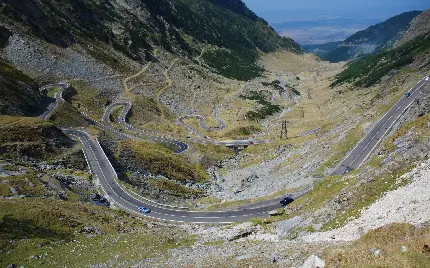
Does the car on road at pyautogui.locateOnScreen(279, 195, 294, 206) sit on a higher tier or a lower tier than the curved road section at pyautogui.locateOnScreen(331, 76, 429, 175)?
lower

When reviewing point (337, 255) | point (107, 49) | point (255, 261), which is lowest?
point (255, 261)

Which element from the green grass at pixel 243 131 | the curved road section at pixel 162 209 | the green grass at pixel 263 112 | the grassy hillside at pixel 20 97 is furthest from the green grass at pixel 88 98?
the green grass at pixel 263 112

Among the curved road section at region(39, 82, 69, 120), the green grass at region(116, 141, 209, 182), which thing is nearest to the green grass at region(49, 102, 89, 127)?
the curved road section at region(39, 82, 69, 120)

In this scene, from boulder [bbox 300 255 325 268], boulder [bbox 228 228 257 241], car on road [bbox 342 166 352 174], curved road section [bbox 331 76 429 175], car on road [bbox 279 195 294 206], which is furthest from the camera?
curved road section [bbox 331 76 429 175]

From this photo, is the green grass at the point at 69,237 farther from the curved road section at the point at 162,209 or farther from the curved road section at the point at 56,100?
the curved road section at the point at 56,100

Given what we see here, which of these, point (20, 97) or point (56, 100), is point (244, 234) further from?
point (56, 100)

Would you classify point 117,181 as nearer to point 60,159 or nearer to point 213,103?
point 60,159

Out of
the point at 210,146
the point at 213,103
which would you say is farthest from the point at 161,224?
the point at 213,103

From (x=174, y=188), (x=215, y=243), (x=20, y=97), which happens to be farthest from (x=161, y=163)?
(x=20, y=97)

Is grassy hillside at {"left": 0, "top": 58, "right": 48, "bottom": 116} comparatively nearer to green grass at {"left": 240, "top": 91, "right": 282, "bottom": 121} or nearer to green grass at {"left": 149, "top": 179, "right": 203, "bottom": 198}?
green grass at {"left": 149, "top": 179, "right": 203, "bottom": 198}
